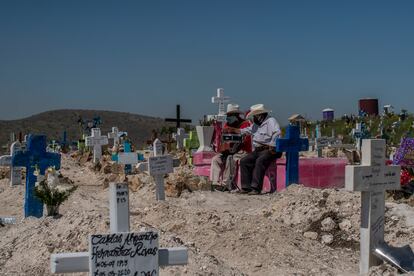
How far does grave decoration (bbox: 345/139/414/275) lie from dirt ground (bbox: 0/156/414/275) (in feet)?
0.79

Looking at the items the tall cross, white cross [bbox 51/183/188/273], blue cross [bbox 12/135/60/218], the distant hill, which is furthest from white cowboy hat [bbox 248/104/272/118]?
the distant hill

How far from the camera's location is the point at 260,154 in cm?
1191

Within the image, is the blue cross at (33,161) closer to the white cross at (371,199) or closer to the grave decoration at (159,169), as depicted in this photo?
the grave decoration at (159,169)

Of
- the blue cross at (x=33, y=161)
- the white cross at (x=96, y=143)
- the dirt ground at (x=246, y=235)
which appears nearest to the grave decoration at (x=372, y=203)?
the dirt ground at (x=246, y=235)

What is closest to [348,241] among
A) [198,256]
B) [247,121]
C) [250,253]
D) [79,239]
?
[250,253]

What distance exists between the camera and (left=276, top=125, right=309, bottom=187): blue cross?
38.2 feet

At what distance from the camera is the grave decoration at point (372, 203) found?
6398 mm

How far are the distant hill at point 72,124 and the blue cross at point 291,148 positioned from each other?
28.0 metres

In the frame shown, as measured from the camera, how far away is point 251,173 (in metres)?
12.1

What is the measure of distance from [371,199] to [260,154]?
5369 millimetres

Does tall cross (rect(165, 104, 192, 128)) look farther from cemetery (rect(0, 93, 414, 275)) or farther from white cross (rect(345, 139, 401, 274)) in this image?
white cross (rect(345, 139, 401, 274))

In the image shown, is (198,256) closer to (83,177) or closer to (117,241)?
(117,241)

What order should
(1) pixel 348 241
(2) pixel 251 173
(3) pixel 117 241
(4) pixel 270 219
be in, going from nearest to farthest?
(3) pixel 117 241 → (1) pixel 348 241 → (4) pixel 270 219 → (2) pixel 251 173

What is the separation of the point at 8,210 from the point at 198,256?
Answer: 587 cm
